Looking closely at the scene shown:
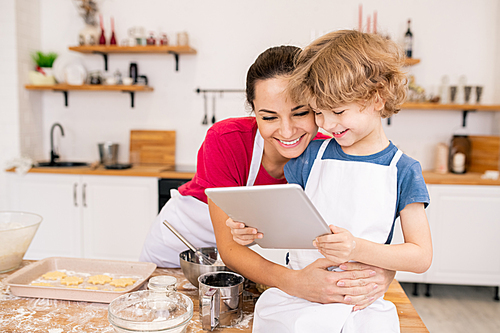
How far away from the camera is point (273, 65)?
1179 millimetres

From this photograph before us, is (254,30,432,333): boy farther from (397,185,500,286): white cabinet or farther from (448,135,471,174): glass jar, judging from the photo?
(448,135,471,174): glass jar

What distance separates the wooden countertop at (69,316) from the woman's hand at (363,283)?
5.2 inches

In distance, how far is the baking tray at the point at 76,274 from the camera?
1.13 metres

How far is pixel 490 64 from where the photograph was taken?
11.6 feet

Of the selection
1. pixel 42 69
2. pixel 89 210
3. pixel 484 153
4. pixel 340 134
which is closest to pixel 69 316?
pixel 340 134

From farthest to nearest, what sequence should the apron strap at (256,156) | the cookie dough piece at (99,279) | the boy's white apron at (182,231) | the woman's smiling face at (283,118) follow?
the boy's white apron at (182,231) → the apron strap at (256,156) → the cookie dough piece at (99,279) → the woman's smiling face at (283,118)

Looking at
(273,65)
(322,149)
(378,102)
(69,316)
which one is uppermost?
(273,65)

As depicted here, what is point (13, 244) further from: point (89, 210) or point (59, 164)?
point (59, 164)

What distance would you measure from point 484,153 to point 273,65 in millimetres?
2958

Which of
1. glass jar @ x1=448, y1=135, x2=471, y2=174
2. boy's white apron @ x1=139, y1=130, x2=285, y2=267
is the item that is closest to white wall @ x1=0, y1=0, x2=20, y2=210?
boy's white apron @ x1=139, y1=130, x2=285, y2=267

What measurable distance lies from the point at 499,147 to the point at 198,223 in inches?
112

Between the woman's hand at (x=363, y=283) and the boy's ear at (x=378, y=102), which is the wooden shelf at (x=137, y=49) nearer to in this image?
the boy's ear at (x=378, y=102)

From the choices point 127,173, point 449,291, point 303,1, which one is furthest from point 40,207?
point 449,291

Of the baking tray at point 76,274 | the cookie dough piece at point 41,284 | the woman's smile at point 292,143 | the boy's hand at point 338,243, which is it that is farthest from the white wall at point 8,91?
the boy's hand at point 338,243
